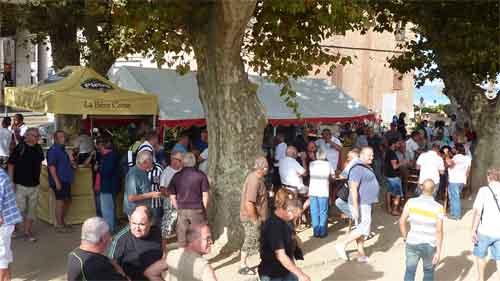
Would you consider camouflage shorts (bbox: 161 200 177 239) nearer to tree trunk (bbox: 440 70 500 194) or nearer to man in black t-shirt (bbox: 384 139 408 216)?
man in black t-shirt (bbox: 384 139 408 216)

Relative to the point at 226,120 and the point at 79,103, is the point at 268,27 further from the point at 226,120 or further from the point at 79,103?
the point at 79,103

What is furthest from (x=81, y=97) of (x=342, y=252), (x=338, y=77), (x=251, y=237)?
(x=338, y=77)

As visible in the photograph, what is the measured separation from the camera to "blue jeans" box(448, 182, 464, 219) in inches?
438

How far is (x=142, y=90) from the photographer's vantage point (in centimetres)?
1333

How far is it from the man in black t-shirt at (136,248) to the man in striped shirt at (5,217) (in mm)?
1952

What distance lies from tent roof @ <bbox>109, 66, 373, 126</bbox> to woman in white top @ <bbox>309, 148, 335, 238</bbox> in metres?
4.31

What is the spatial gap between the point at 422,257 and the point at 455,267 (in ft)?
7.43

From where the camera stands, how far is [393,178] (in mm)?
11234

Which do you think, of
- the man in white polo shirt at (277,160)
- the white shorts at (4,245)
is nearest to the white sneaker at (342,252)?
the man in white polo shirt at (277,160)

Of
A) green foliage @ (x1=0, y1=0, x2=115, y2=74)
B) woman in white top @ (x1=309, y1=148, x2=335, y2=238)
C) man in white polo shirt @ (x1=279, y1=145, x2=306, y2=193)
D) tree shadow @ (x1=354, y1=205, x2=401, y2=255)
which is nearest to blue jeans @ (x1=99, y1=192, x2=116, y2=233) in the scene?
man in white polo shirt @ (x1=279, y1=145, x2=306, y2=193)

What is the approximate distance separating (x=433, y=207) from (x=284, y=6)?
12.6 ft

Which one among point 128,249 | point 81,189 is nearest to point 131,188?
point 128,249

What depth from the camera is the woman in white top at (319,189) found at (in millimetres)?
9195

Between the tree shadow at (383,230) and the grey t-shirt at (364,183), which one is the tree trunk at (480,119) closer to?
the tree shadow at (383,230)
